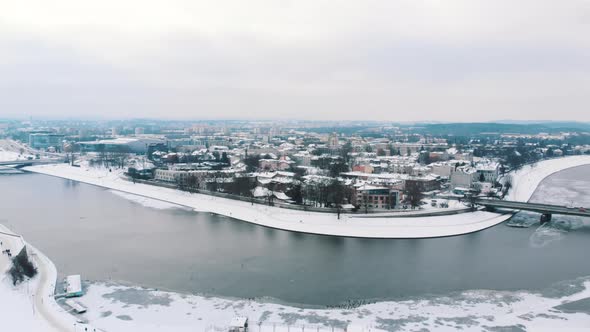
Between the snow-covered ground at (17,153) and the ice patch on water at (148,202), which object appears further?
the snow-covered ground at (17,153)

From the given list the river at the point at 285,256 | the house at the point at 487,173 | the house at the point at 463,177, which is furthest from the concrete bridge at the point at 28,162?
the house at the point at 487,173

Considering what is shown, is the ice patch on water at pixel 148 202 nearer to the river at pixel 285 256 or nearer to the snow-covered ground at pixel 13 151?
the river at pixel 285 256

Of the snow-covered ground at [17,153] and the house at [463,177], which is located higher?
the house at [463,177]

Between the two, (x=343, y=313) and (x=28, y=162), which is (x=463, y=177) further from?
(x=28, y=162)

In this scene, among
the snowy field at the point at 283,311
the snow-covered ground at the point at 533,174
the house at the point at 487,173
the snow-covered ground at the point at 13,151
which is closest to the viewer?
the snowy field at the point at 283,311

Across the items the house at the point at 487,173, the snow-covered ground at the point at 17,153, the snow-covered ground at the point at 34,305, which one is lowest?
the snow-covered ground at the point at 34,305

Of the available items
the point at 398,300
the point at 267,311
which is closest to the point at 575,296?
the point at 398,300
